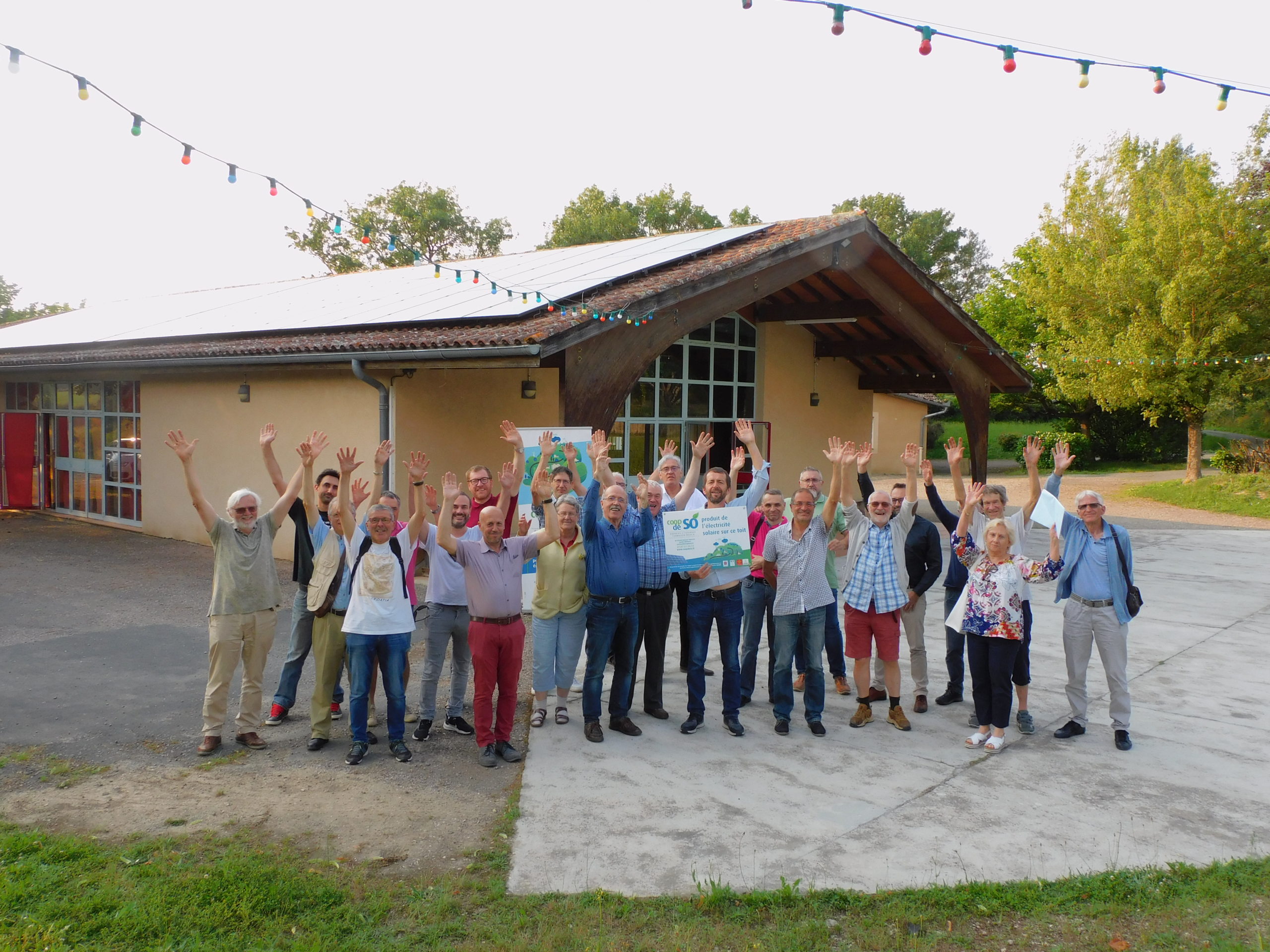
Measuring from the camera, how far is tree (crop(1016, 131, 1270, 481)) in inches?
867

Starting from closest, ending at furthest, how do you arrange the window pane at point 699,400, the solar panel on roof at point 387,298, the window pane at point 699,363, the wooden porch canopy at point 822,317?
the wooden porch canopy at point 822,317, the solar panel on roof at point 387,298, the window pane at point 699,363, the window pane at point 699,400

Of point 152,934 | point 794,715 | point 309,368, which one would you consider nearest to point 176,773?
point 152,934

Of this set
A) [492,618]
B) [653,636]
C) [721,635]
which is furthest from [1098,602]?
[492,618]

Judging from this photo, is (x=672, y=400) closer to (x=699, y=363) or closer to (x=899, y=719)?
(x=699, y=363)

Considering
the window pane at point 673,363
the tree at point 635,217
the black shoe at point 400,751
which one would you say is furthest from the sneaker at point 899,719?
the tree at point 635,217

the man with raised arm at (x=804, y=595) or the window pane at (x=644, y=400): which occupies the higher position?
the window pane at (x=644, y=400)

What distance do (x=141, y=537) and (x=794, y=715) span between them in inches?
484

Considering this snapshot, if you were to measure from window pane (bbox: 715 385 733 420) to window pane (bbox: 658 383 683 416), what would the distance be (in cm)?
100

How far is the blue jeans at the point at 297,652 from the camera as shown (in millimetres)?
6191

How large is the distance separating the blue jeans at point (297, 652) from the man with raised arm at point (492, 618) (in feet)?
3.86

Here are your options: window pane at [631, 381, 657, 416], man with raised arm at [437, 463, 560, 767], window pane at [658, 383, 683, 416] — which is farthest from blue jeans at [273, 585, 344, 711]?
window pane at [658, 383, 683, 416]

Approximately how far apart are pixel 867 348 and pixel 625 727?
1315 cm

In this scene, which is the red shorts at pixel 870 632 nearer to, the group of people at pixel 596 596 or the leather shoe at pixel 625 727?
the group of people at pixel 596 596

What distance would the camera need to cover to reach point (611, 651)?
20.8 ft
